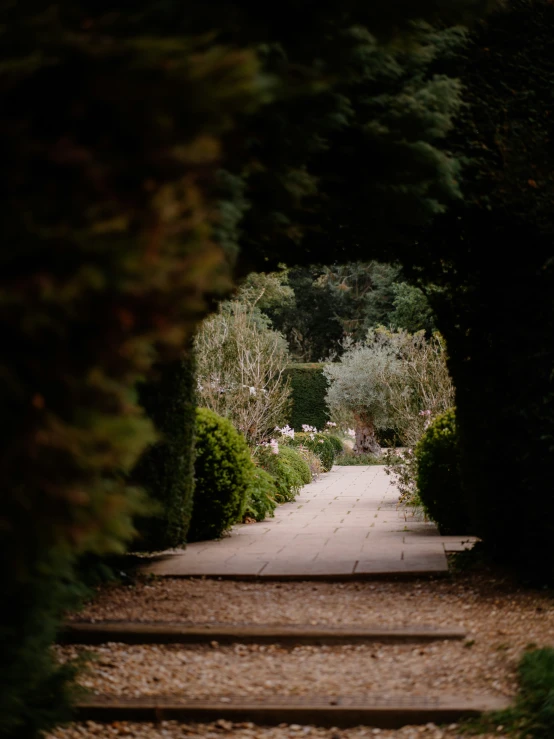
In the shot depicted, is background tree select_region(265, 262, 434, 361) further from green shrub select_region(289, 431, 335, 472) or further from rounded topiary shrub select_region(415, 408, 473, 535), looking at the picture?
rounded topiary shrub select_region(415, 408, 473, 535)

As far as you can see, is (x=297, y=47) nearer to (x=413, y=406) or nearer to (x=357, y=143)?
(x=357, y=143)

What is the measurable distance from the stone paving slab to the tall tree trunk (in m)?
10.1

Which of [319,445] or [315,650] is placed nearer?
[315,650]

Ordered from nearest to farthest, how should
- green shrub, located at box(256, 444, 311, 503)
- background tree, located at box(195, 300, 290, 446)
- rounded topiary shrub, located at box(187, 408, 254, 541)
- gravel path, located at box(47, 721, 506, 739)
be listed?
gravel path, located at box(47, 721, 506, 739) < rounded topiary shrub, located at box(187, 408, 254, 541) < green shrub, located at box(256, 444, 311, 503) < background tree, located at box(195, 300, 290, 446)

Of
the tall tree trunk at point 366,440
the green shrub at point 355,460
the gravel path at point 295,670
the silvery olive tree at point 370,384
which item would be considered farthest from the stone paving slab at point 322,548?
the tall tree trunk at point 366,440

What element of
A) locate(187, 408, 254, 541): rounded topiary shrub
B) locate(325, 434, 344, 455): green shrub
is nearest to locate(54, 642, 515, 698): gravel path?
locate(187, 408, 254, 541): rounded topiary shrub

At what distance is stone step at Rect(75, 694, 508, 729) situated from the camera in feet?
11.7

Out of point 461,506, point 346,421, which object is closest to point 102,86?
point 461,506

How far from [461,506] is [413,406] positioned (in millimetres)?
5651

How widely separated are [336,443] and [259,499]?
409 inches

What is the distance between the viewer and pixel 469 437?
18.7 feet

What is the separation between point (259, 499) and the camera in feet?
30.3

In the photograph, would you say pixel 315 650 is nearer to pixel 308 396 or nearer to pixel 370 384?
pixel 370 384

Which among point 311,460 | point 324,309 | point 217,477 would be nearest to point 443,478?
point 217,477
